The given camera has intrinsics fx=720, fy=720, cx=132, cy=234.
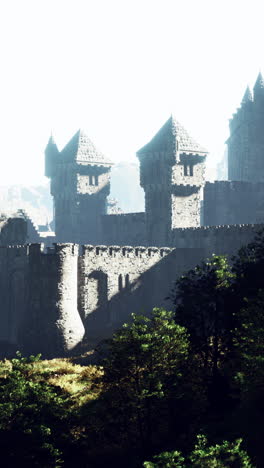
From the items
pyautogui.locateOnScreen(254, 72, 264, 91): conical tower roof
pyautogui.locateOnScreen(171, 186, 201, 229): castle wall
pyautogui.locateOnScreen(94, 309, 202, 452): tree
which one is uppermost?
pyautogui.locateOnScreen(254, 72, 264, 91): conical tower roof

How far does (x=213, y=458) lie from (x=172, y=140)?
4629 centimetres

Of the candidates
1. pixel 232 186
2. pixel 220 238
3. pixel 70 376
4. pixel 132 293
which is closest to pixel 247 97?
pixel 232 186

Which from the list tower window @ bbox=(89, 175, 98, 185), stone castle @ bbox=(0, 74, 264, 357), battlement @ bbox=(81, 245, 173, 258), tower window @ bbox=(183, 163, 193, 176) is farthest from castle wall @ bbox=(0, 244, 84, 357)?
tower window @ bbox=(89, 175, 98, 185)

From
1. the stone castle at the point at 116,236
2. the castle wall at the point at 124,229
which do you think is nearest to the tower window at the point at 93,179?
the stone castle at the point at 116,236

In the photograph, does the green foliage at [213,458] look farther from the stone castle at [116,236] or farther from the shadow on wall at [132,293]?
the shadow on wall at [132,293]

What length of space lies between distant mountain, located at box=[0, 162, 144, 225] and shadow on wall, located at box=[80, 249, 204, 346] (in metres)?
116

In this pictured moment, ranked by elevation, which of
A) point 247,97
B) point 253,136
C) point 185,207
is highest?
point 247,97

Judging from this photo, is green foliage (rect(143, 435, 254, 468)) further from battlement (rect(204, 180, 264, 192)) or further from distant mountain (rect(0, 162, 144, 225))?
distant mountain (rect(0, 162, 144, 225))

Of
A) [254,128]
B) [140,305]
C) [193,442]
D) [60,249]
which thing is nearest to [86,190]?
[254,128]

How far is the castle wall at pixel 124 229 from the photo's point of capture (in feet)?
223

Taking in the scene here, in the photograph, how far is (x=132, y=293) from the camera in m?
51.8

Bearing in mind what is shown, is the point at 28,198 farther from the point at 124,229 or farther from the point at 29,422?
the point at 29,422

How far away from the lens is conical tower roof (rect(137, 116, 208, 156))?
65.6 metres

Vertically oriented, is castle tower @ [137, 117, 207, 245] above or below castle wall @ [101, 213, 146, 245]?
above
